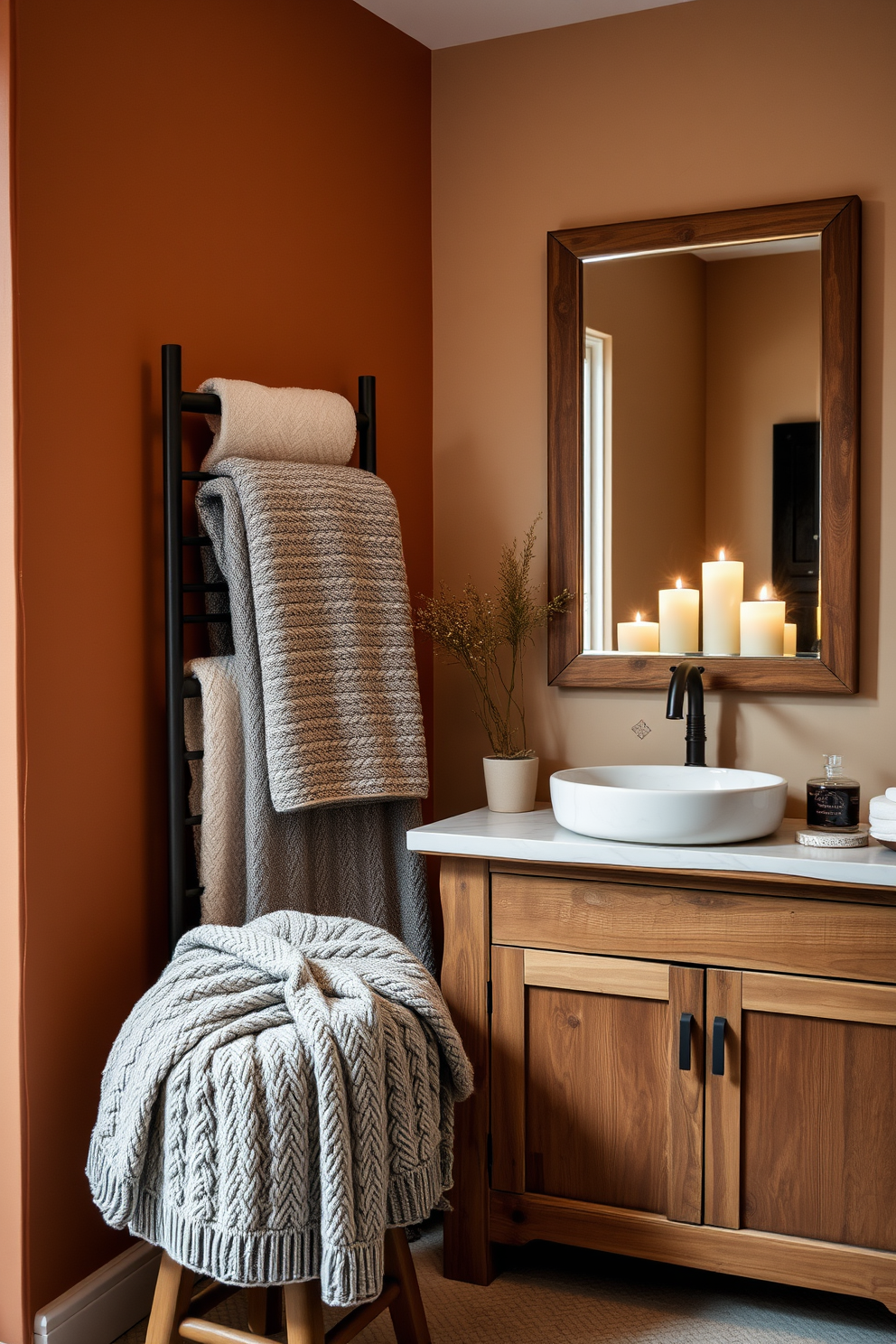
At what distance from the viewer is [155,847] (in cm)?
198

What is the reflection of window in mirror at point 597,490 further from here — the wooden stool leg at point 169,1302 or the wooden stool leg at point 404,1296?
the wooden stool leg at point 169,1302

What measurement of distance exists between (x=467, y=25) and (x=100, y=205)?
109cm

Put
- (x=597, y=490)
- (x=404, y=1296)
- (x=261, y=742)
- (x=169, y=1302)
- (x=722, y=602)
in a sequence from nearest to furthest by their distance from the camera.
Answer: (x=169, y=1302)
(x=404, y=1296)
(x=261, y=742)
(x=722, y=602)
(x=597, y=490)

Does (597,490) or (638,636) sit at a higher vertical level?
(597,490)

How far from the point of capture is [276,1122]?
57.4 inches

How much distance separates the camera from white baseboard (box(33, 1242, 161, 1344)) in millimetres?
1770

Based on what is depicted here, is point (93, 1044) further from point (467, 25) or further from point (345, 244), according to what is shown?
point (467, 25)

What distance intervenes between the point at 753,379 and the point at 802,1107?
1.31 m

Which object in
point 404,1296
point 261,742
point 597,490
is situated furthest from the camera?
point 597,490

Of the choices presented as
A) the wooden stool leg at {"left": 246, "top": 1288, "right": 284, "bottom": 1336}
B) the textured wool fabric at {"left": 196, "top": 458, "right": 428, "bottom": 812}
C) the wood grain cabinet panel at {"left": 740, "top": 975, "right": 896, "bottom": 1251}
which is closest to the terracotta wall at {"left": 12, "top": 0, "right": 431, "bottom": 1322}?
the textured wool fabric at {"left": 196, "top": 458, "right": 428, "bottom": 812}

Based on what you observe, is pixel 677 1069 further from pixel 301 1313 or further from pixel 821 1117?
pixel 301 1313

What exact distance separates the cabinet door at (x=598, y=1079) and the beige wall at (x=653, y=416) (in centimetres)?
78

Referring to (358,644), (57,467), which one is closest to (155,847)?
(358,644)

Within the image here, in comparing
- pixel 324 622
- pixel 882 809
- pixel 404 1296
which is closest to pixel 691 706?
pixel 882 809
